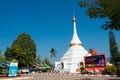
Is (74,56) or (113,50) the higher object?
(113,50)

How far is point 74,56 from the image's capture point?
5531 cm

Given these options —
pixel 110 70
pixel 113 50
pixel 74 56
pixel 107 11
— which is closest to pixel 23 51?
pixel 74 56

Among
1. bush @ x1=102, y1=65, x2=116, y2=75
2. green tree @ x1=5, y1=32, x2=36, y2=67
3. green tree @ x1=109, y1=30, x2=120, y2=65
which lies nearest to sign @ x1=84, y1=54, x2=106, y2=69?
bush @ x1=102, y1=65, x2=116, y2=75

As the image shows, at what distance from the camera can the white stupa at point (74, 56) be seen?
5434 centimetres

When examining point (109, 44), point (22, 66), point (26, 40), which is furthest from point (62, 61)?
point (109, 44)

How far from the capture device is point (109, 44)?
242ft

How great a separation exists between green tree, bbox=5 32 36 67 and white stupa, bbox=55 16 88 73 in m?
9.12

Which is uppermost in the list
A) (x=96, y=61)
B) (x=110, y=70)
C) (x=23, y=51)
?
(x=23, y=51)

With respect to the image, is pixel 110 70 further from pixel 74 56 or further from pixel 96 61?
pixel 74 56

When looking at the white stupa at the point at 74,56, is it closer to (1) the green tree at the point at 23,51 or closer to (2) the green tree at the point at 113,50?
(1) the green tree at the point at 23,51

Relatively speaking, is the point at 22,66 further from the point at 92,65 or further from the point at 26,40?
the point at 92,65

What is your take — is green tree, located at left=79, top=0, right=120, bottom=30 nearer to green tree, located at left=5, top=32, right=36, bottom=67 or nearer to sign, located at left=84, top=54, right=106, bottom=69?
sign, located at left=84, top=54, right=106, bottom=69

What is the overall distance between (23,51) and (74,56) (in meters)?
14.2

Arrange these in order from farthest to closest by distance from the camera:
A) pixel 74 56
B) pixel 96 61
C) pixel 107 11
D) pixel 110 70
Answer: pixel 74 56 → pixel 96 61 → pixel 110 70 → pixel 107 11
